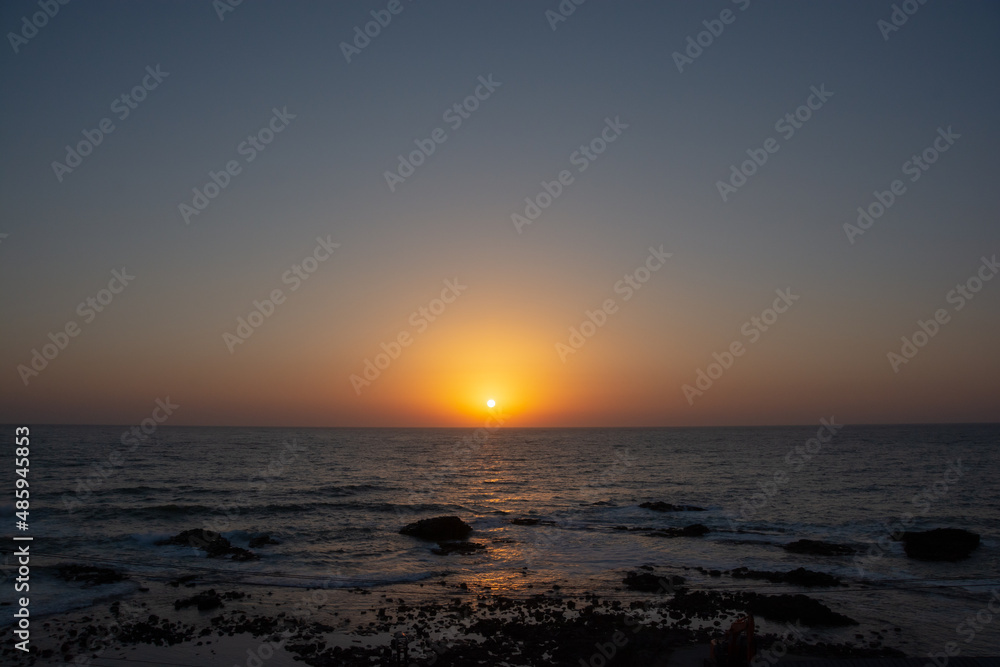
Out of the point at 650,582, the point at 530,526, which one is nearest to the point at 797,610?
the point at 650,582

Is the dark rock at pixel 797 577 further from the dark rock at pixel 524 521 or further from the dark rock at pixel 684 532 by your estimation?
the dark rock at pixel 524 521

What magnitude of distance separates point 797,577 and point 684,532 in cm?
1171

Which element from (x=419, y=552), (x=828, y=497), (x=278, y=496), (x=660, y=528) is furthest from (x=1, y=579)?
(x=828, y=497)

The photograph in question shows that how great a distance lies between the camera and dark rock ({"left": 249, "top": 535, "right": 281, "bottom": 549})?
33.3 meters

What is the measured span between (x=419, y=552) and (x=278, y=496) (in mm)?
24698

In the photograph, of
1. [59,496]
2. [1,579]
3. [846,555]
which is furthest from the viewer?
[59,496]

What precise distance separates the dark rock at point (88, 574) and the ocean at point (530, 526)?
1.93 ft

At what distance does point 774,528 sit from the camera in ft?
128

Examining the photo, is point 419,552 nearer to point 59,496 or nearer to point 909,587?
point 909,587

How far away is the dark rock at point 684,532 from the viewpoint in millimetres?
36812

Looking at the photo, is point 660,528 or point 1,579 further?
point 660,528

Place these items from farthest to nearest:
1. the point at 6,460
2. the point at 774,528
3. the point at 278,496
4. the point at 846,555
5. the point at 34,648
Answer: the point at 6,460 → the point at 278,496 → the point at 774,528 → the point at 846,555 → the point at 34,648

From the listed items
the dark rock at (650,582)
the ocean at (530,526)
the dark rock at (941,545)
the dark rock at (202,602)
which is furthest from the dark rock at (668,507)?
the dark rock at (202,602)

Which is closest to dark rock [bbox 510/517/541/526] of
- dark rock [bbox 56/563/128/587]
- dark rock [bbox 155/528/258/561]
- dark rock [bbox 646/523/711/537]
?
dark rock [bbox 646/523/711/537]
